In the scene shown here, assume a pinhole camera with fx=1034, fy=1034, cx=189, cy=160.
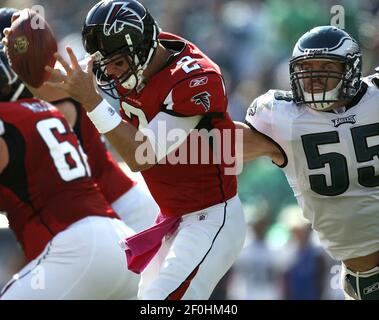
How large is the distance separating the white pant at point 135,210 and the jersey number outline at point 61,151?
2.25 feet

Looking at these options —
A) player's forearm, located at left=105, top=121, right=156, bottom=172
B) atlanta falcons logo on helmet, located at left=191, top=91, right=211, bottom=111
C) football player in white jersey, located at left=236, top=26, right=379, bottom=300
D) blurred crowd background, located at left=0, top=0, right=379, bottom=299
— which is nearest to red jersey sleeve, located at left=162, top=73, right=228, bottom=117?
atlanta falcons logo on helmet, located at left=191, top=91, right=211, bottom=111

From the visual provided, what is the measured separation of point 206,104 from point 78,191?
1.13m

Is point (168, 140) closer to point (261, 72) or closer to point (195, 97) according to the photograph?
point (195, 97)

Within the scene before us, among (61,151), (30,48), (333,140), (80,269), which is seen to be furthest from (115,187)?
(333,140)

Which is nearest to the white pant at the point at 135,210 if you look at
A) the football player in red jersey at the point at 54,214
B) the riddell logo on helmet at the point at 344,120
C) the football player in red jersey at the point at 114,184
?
the football player in red jersey at the point at 114,184

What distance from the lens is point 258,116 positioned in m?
5.33

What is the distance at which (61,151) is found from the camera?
19.0ft

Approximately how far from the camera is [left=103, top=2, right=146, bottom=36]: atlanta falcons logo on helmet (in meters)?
5.07

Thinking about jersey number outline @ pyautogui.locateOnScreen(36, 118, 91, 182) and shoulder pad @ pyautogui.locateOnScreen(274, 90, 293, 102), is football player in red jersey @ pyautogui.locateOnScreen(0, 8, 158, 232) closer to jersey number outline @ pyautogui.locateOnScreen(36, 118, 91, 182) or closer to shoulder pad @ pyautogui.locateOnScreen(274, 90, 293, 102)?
jersey number outline @ pyautogui.locateOnScreen(36, 118, 91, 182)

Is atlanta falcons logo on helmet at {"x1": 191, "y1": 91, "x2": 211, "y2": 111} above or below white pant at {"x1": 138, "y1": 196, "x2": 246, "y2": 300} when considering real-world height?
above

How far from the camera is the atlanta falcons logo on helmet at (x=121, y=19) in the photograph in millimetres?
5070

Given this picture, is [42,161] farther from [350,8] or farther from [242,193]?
[350,8]

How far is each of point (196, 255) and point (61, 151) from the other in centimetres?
120

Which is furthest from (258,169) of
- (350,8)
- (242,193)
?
(350,8)
